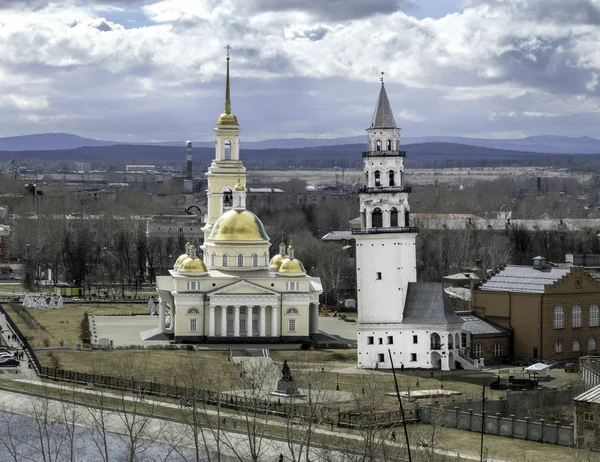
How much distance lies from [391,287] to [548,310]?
7725mm

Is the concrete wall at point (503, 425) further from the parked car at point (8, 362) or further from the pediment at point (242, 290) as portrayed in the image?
the pediment at point (242, 290)

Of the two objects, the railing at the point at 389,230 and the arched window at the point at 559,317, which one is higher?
the railing at the point at 389,230

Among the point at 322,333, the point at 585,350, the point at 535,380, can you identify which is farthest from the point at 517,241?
the point at 535,380

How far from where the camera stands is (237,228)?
90.1 metres

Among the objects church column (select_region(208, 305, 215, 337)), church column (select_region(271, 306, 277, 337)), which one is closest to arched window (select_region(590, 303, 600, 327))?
church column (select_region(271, 306, 277, 337))

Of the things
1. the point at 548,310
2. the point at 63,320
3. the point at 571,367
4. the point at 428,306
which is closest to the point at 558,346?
the point at 548,310

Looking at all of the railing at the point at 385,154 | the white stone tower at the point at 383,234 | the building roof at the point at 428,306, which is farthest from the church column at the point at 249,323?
the railing at the point at 385,154

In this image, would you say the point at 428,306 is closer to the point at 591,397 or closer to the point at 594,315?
the point at 594,315

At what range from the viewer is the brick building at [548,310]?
7656cm

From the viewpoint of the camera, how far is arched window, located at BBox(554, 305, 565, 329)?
77000 mm

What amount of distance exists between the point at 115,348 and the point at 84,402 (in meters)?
22.6

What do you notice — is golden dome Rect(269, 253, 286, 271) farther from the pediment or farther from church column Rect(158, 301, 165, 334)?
church column Rect(158, 301, 165, 334)

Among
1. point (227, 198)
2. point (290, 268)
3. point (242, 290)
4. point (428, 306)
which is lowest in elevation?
point (242, 290)

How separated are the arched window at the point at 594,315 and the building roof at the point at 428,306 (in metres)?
7.28
